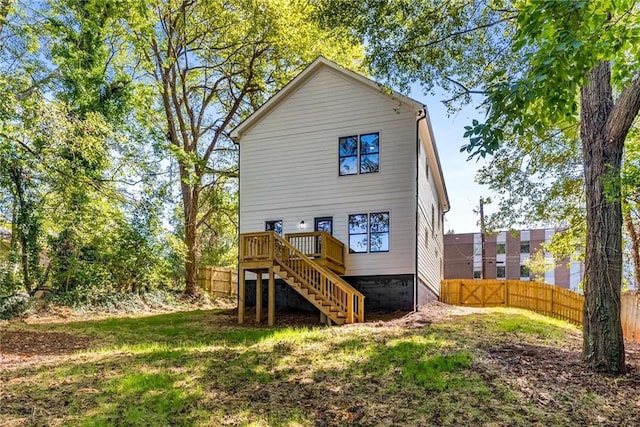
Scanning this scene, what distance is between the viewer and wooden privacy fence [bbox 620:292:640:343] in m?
14.4

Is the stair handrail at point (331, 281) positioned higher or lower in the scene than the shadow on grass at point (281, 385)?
higher

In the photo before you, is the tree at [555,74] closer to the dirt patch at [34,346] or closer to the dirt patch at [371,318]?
the dirt patch at [371,318]

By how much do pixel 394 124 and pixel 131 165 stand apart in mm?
9726

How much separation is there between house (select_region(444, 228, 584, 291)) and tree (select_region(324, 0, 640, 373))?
80.3 feet

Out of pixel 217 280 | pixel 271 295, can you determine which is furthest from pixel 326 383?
pixel 217 280

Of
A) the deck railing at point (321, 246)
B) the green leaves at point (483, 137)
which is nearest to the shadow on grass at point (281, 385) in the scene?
the green leaves at point (483, 137)

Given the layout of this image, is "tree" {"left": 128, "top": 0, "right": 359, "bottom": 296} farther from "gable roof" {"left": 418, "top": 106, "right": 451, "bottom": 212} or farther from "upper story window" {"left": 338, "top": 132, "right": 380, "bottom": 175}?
"upper story window" {"left": 338, "top": 132, "right": 380, "bottom": 175}

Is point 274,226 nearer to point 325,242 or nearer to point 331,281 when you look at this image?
point 325,242

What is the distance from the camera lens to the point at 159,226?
63.1 ft

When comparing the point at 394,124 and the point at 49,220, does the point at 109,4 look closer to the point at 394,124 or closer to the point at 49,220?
the point at 49,220

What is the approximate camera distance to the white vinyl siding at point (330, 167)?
14062 mm

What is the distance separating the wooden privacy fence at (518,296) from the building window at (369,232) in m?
8.78

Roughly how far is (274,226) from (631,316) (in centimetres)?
1252

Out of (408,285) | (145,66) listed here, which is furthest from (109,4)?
(408,285)
